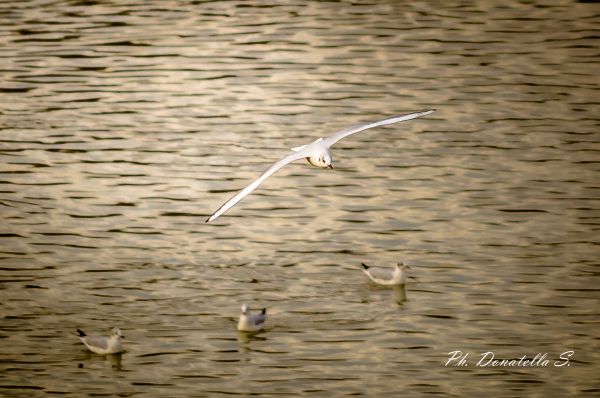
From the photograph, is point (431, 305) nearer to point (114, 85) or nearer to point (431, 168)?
point (431, 168)

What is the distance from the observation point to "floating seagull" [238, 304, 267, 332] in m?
15.4

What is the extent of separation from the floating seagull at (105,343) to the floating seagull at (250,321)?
4.41 ft

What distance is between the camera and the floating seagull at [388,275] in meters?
16.6

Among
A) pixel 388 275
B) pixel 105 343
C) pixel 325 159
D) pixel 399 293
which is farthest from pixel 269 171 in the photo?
pixel 399 293

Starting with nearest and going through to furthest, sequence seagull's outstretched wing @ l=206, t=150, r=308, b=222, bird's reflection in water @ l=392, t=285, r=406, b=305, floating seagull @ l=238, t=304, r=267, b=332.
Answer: seagull's outstretched wing @ l=206, t=150, r=308, b=222
floating seagull @ l=238, t=304, r=267, b=332
bird's reflection in water @ l=392, t=285, r=406, b=305

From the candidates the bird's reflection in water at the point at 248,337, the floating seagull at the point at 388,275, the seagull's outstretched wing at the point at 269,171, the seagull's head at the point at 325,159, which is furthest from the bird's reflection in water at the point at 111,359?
the floating seagull at the point at 388,275

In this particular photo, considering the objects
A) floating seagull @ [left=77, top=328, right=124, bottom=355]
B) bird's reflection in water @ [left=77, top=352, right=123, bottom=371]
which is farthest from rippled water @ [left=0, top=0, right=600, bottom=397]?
floating seagull @ [left=77, top=328, right=124, bottom=355]

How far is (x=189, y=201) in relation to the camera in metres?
20.2

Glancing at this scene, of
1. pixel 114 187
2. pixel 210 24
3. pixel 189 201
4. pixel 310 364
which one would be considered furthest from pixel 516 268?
pixel 210 24

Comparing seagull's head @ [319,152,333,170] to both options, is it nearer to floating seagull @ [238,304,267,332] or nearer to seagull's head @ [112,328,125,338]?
floating seagull @ [238,304,267,332]

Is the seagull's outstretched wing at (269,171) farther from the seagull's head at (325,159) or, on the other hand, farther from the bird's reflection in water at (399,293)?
the bird's reflection in water at (399,293)

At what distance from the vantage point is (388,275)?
54.5ft

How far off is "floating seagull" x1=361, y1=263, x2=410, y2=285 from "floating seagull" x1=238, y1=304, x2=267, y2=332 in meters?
1.79

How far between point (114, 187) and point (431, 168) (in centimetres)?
472
